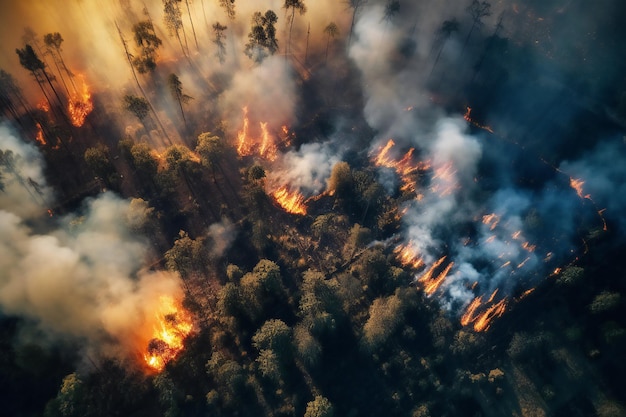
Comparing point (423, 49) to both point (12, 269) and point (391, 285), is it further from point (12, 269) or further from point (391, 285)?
point (12, 269)

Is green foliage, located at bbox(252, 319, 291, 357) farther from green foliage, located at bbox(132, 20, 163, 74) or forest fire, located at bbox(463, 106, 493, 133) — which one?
green foliage, located at bbox(132, 20, 163, 74)

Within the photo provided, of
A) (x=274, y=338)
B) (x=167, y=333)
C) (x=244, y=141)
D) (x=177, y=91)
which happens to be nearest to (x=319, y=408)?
(x=274, y=338)

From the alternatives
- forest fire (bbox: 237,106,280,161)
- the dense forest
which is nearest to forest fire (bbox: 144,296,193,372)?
the dense forest

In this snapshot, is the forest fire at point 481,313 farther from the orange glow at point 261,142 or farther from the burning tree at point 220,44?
the burning tree at point 220,44

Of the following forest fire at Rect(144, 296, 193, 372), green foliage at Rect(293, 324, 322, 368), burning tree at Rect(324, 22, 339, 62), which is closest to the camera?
green foliage at Rect(293, 324, 322, 368)

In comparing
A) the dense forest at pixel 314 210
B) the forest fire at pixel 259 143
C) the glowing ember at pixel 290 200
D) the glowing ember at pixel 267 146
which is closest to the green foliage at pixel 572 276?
the dense forest at pixel 314 210

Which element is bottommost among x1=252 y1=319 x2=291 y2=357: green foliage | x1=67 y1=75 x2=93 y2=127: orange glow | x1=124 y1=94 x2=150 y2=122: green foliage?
x1=252 y1=319 x2=291 y2=357: green foliage
